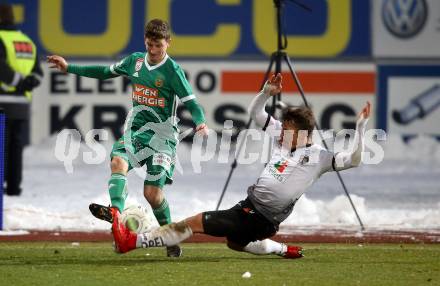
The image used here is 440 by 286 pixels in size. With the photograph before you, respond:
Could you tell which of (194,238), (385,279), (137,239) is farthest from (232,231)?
(194,238)

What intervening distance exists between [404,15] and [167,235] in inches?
438

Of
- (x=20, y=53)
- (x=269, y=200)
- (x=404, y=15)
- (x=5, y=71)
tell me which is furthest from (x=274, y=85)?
(x=404, y=15)

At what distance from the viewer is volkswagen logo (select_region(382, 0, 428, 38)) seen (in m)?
19.2

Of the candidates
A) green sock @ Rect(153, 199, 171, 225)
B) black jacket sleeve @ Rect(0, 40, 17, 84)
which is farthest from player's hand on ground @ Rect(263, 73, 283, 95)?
black jacket sleeve @ Rect(0, 40, 17, 84)

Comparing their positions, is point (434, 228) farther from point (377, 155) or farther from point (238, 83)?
point (238, 83)

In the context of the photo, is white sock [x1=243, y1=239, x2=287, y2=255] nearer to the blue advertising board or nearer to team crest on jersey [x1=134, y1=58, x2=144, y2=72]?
team crest on jersey [x1=134, y1=58, x2=144, y2=72]

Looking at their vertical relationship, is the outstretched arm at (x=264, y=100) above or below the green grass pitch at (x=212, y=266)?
above

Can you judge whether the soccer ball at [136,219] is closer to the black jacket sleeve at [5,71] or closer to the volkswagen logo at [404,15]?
the black jacket sleeve at [5,71]

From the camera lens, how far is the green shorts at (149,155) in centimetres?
982

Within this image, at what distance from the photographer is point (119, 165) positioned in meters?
9.73

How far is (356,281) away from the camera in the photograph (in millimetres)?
8258

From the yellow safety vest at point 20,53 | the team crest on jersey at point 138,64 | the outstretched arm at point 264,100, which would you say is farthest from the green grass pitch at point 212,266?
the yellow safety vest at point 20,53

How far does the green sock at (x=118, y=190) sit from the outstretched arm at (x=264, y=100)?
3.94ft

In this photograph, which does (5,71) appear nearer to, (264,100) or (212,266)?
(264,100)
